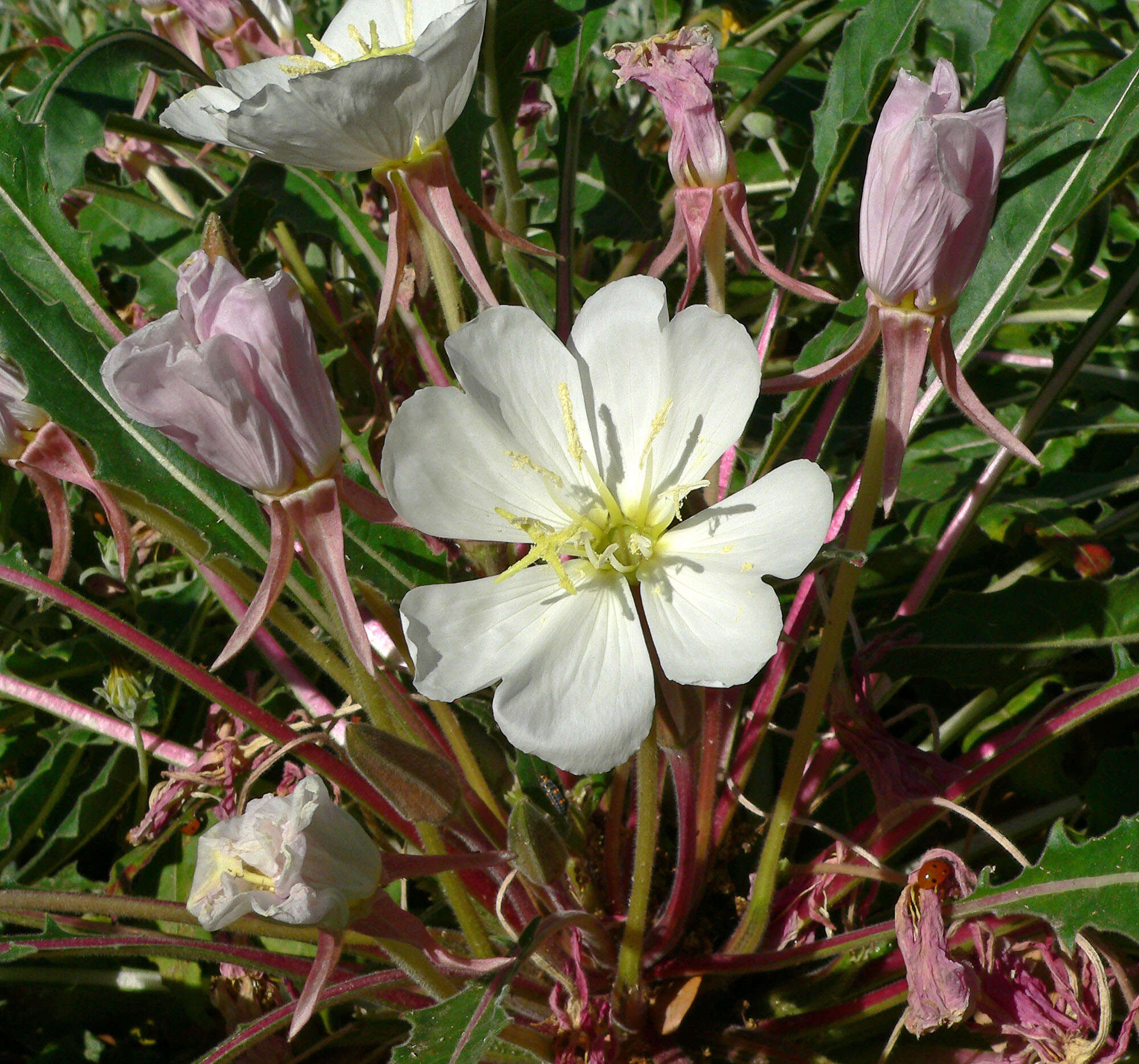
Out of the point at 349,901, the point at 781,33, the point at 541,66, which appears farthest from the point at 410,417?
the point at 781,33

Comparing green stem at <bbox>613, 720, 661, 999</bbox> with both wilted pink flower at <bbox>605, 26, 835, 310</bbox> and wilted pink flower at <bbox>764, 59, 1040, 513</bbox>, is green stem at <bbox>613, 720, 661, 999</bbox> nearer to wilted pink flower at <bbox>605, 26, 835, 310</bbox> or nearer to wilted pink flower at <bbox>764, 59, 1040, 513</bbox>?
wilted pink flower at <bbox>764, 59, 1040, 513</bbox>

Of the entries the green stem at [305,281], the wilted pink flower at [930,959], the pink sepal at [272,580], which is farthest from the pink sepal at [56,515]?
the wilted pink flower at [930,959]

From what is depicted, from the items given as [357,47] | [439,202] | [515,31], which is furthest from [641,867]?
[515,31]

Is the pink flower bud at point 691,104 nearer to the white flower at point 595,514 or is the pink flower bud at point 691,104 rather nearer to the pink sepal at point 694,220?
the pink sepal at point 694,220

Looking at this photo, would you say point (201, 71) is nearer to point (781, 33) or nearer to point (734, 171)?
point (734, 171)

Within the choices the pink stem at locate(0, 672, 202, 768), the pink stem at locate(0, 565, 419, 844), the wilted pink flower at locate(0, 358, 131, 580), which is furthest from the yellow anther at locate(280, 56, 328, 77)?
the pink stem at locate(0, 672, 202, 768)
